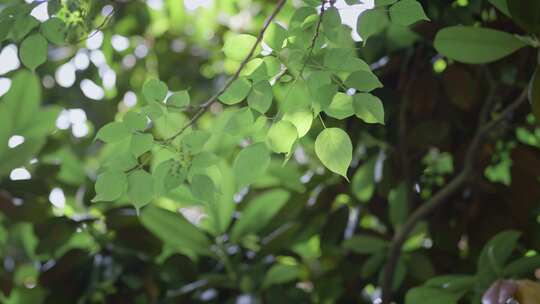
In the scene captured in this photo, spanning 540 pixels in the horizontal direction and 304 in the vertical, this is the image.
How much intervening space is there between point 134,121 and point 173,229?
1.78ft

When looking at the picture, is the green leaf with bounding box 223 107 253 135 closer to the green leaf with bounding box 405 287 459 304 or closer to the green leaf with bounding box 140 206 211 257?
the green leaf with bounding box 405 287 459 304

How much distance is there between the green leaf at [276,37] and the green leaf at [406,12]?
0.39ft

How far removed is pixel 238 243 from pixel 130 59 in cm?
83

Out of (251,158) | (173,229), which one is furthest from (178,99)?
(173,229)

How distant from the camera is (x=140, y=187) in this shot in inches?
30.2

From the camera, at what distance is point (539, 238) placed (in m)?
1.15

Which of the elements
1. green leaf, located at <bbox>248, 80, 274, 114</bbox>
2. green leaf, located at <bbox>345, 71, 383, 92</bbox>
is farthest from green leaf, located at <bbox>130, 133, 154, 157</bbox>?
green leaf, located at <bbox>345, 71, 383, 92</bbox>

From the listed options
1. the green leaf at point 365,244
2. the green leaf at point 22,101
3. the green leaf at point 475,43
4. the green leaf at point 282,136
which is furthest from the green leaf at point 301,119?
the green leaf at point 22,101

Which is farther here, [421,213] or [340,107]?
[421,213]

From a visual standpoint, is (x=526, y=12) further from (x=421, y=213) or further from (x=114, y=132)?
(x=114, y=132)

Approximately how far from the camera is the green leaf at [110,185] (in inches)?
29.4

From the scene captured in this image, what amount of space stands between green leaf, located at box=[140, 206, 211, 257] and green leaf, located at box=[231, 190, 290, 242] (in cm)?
7

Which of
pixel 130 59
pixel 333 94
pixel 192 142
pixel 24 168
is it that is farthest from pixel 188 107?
pixel 130 59

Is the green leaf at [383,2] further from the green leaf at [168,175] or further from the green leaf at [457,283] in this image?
the green leaf at [457,283]
